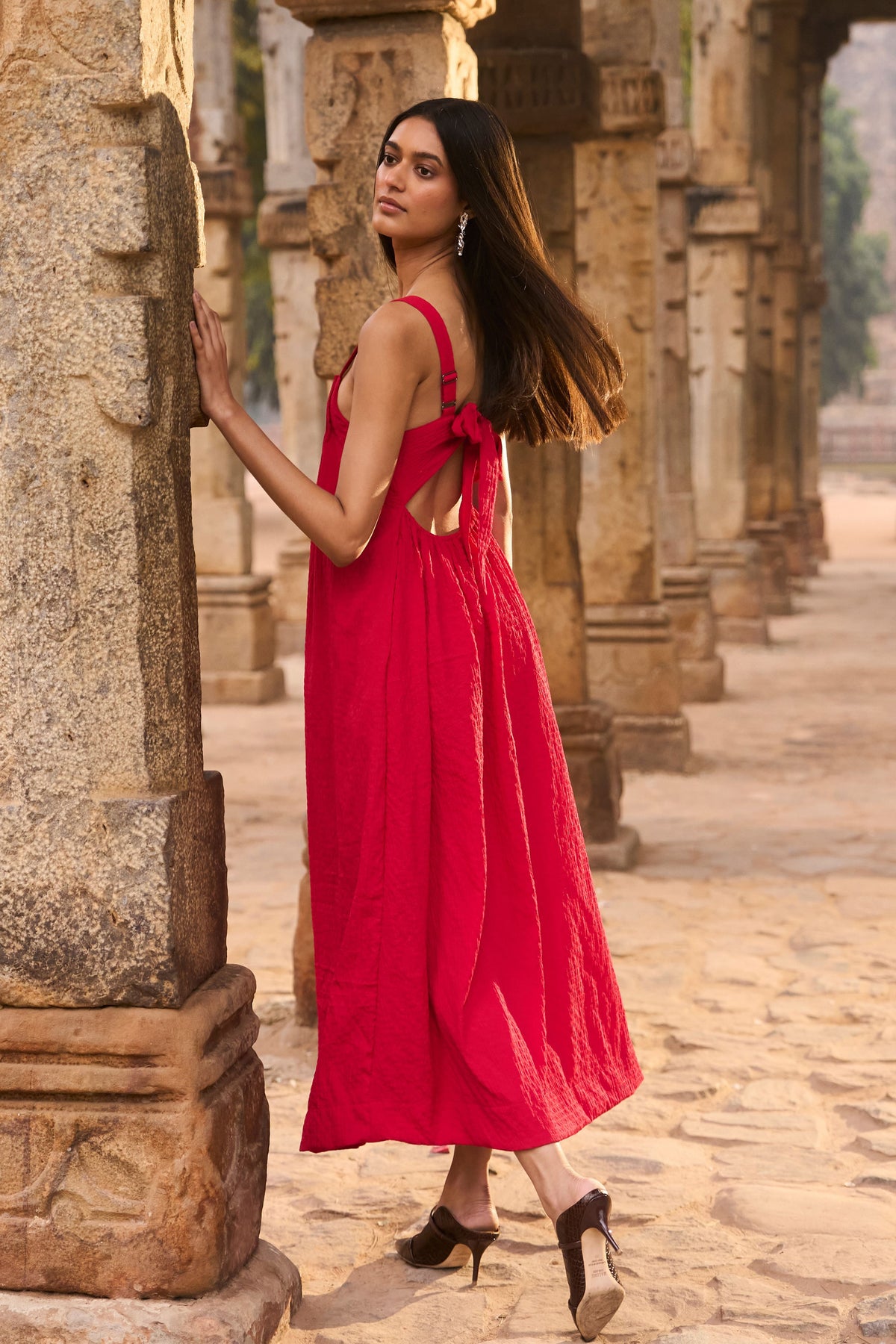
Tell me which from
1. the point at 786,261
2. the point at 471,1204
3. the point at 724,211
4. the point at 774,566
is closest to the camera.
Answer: the point at 471,1204

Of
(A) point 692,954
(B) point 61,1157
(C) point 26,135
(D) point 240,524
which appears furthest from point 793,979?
(D) point 240,524

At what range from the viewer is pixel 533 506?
6.64 m

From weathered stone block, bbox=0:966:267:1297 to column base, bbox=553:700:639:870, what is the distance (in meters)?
3.92

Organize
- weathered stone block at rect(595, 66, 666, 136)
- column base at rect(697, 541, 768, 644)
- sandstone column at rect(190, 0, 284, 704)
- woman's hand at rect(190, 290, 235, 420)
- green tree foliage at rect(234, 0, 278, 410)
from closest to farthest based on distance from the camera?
woman's hand at rect(190, 290, 235, 420)
weathered stone block at rect(595, 66, 666, 136)
sandstone column at rect(190, 0, 284, 704)
column base at rect(697, 541, 768, 644)
green tree foliage at rect(234, 0, 278, 410)

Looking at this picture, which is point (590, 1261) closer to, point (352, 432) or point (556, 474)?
point (352, 432)

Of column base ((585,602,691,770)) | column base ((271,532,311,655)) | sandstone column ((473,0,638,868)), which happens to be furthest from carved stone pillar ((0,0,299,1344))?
column base ((271,532,311,655))

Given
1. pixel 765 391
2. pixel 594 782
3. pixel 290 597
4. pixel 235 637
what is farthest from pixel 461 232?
pixel 765 391

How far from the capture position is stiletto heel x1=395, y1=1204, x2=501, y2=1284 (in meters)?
3.10

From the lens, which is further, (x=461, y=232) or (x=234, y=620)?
(x=234, y=620)

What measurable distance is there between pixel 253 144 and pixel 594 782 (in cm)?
1613

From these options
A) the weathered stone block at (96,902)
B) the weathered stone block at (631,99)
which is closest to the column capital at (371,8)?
the weathered stone block at (96,902)

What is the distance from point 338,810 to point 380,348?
0.77m

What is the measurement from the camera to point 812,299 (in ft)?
66.8

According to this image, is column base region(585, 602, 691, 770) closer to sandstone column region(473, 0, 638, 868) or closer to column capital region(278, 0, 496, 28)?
sandstone column region(473, 0, 638, 868)
